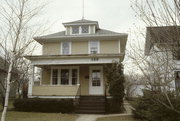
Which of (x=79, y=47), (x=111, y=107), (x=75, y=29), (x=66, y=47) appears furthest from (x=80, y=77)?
(x=75, y=29)

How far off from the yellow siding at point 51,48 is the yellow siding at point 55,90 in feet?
13.2

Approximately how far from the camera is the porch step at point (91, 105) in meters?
13.6

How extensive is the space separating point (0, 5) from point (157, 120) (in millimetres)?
8537

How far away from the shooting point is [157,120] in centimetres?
767

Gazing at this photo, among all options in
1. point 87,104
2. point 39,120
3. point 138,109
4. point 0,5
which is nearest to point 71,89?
point 87,104

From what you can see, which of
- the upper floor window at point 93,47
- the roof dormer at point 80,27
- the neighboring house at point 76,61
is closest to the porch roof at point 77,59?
the neighboring house at point 76,61


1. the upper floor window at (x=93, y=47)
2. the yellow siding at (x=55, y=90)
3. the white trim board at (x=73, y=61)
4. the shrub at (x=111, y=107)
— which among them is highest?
the upper floor window at (x=93, y=47)

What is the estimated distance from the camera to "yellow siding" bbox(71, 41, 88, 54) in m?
17.7

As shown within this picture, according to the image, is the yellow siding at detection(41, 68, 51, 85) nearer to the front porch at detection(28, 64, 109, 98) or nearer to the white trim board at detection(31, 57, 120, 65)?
the front porch at detection(28, 64, 109, 98)

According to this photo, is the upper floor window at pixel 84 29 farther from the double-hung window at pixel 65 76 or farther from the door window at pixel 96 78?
the door window at pixel 96 78

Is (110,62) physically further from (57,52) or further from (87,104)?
(57,52)

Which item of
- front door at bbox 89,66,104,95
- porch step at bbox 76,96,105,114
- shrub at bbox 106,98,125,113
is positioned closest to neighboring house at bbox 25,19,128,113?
front door at bbox 89,66,104,95

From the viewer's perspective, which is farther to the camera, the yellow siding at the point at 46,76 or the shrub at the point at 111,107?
the yellow siding at the point at 46,76

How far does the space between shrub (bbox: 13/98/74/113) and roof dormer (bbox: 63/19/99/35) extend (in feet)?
24.0
